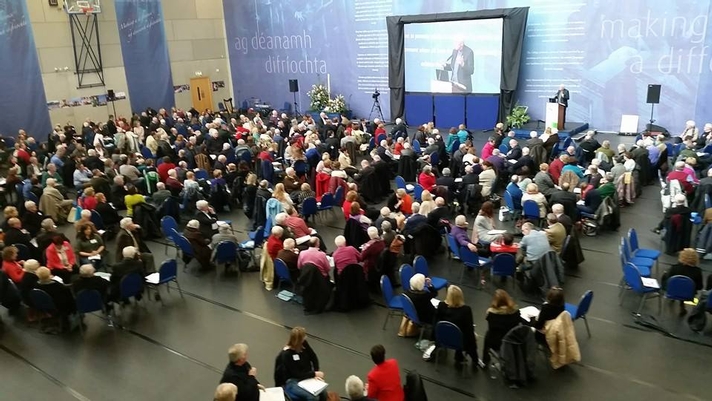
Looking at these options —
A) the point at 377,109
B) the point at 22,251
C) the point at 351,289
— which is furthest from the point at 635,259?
the point at 377,109

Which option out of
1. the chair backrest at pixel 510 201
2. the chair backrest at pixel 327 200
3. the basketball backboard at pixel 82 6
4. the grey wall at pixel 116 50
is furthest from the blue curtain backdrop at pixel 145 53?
the chair backrest at pixel 510 201

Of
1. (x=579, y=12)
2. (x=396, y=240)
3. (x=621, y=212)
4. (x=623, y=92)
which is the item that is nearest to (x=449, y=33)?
(x=579, y=12)

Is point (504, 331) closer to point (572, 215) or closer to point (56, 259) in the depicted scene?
point (572, 215)

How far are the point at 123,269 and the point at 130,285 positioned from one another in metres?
0.29

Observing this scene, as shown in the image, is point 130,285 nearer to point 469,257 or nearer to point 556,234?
point 469,257

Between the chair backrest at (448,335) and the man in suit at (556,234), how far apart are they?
10.5ft

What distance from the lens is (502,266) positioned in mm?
8070

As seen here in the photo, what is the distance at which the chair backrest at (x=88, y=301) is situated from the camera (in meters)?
7.39

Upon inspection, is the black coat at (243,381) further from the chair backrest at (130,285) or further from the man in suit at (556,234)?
the man in suit at (556,234)

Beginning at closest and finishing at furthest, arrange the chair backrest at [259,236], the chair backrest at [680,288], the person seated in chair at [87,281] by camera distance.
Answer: the chair backrest at [680,288] → the person seated in chair at [87,281] → the chair backrest at [259,236]

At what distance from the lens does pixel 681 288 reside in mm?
6953

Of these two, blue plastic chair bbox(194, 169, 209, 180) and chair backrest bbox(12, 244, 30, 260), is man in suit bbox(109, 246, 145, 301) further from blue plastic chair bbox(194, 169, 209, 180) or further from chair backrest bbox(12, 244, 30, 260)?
blue plastic chair bbox(194, 169, 209, 180)

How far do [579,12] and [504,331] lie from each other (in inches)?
591

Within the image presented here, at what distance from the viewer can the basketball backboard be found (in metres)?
21.1
